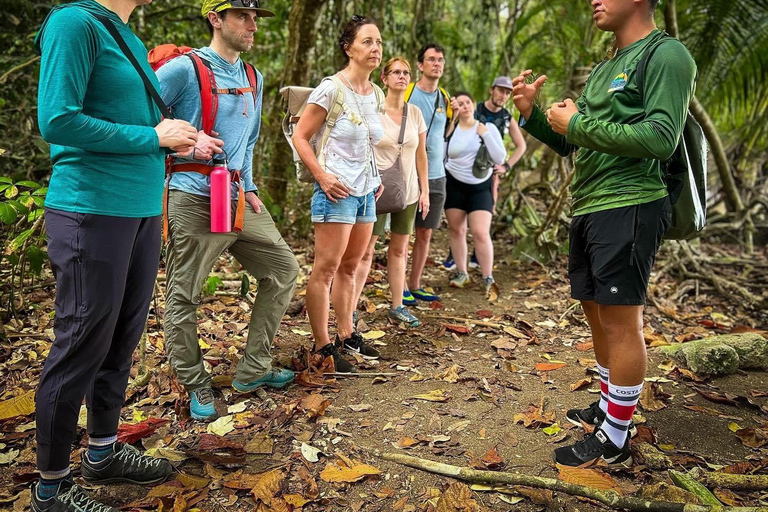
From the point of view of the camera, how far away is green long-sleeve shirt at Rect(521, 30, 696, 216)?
2520 millimetres

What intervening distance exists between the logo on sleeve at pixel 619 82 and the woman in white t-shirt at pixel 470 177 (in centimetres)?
334

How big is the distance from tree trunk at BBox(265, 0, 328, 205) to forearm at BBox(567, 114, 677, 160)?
442 centimetres

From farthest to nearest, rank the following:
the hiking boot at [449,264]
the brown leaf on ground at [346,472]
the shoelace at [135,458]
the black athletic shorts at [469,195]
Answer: the hiking boot at [449,264] < the black athletic shorts at [469,195] < the brown leaf on ground at [346,472] < the shoelace at [135,458]

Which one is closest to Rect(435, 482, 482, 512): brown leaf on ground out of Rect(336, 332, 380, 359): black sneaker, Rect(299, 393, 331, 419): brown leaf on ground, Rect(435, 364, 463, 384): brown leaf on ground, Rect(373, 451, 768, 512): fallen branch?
Rect(373, 451, 768, 512): fallen branch

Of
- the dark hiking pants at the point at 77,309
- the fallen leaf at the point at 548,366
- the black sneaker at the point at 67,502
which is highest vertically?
the dark hiking pants at the point at 77,309

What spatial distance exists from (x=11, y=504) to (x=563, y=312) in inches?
178

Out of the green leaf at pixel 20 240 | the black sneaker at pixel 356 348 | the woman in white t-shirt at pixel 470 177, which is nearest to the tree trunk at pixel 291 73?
the woman in white t-shirt at pixel 470 177

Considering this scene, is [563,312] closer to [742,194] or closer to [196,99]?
[196,99]

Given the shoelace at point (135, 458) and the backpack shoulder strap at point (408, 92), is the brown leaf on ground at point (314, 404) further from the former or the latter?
the backpack shoulder strap at point (408, 92)

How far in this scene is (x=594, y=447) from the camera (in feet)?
9.91

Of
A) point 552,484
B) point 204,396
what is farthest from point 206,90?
point 552,484

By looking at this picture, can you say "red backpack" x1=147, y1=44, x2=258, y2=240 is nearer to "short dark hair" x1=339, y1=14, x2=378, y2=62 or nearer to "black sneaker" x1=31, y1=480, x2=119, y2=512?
"short dark hair" x1=339, y1=14, x2=378, y2=62

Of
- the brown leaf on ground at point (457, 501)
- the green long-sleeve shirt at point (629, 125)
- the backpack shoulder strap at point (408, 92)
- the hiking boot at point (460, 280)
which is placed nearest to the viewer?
the green long-sleeve shirt at point (629, 125)

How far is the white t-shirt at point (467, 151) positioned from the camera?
6133mm
